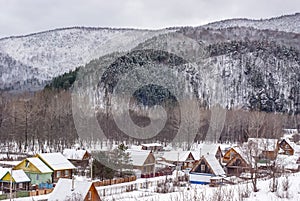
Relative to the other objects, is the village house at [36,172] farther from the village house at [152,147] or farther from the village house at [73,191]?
the village house at [152,147]

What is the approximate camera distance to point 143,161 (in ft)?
89.6

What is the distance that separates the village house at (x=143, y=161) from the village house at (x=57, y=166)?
4266mm

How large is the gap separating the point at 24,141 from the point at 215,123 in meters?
20.6

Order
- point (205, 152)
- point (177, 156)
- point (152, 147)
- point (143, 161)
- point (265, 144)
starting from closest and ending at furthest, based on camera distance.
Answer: point (265, 144) → point (143, 161) → point (177, 156) → point (205, 152) → point (152, 147)

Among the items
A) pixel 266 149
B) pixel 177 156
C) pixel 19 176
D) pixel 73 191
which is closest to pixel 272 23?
pixel 177 156

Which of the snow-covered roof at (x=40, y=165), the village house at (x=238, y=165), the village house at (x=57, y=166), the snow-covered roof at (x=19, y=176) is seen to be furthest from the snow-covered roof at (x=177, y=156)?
the snow-covered roof at (x=19, y=176)

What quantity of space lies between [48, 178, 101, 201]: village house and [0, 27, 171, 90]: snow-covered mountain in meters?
85.9

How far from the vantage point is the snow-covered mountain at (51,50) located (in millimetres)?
115431

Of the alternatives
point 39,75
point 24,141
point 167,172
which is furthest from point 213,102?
point 39,75

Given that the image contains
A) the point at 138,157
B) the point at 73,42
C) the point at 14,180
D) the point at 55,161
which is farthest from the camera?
the point at 73,42

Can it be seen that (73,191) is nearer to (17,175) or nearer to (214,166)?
(17,175)

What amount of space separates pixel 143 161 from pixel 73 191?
11.8 m

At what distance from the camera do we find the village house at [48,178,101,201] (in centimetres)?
1546

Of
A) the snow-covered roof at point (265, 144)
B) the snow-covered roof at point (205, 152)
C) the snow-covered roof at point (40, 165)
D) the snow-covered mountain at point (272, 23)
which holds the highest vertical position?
the snow-covered mountain at point (272, 23)
